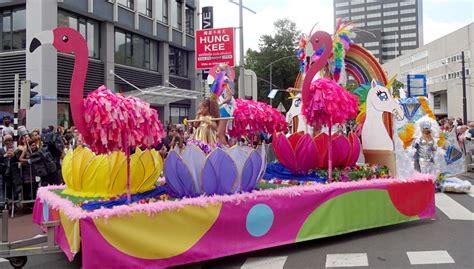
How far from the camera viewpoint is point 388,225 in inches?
279

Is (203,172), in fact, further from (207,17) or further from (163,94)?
(207,17)

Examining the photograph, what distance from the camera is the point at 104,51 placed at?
22.8m

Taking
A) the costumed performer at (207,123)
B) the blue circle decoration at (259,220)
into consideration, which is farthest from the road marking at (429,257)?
the costumed performer at (207,123)

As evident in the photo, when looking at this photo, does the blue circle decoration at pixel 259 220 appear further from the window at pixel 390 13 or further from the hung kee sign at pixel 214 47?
the window at pixel 390 13

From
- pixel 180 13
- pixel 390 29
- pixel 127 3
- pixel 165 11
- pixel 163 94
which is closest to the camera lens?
pixel 163 94

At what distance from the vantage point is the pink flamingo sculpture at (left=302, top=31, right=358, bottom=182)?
6.52 meters

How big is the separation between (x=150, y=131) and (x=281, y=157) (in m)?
3.38

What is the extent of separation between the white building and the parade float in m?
38.5

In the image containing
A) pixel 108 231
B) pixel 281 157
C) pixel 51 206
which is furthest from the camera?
pixel 281 157

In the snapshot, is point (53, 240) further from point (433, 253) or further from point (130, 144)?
point (433, 253)

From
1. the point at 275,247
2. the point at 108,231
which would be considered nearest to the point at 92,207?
the point at 108,231

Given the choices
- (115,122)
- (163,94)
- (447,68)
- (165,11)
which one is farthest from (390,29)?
(115,122)

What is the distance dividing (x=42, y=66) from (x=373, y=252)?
54.6 ft

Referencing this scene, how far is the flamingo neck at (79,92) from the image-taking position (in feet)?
15.5
